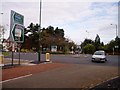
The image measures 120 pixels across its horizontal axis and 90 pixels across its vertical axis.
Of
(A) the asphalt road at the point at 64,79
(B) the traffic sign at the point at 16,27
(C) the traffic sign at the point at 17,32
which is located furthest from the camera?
A: (C) the traffic sign at the point at 17,32

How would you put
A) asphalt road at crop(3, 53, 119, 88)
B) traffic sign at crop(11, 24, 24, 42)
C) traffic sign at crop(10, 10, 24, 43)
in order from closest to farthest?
asphalt road at crop(3, 53, 119, 88)
traffic sign at crop(10, 10, 24, 43)
traffic sign at crop(11, 24, 24, 42)

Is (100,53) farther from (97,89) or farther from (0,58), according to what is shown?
(97,89)

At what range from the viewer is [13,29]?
26469 millimetres

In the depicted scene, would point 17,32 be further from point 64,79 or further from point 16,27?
point 64,79

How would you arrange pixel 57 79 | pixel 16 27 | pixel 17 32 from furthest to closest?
pixel 17 32 < pixel 16 27 < pixel 57 79

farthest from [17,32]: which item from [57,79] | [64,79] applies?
[64,79]

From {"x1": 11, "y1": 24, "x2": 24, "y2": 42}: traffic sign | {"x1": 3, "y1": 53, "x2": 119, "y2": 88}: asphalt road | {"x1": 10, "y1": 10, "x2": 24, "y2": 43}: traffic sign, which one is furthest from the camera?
{"x1": 11, "y1": 24, "x2": 24, "y2": 42}: traffic sign

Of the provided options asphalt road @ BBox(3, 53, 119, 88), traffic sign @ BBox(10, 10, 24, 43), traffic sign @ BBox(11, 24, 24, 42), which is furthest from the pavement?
traffic sign @ BBox(11, 24, 24, 42)

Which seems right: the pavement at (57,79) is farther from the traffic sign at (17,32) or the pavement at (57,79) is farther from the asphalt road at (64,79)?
the traffic sign at (17,32)

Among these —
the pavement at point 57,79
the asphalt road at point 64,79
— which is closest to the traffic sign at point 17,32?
the asphalt road at point 64,79

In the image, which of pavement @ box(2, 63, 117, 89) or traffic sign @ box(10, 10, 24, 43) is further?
traffic sign @ box(10, 10, 24, 43)

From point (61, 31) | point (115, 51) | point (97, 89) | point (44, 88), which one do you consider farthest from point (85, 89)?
point (61, 31)

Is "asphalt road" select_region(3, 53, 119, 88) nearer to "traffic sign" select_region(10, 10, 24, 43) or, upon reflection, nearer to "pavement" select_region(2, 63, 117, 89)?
"pavement" select_region(2, 63, 117, 89)

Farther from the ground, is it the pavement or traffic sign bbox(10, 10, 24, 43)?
traffic sign bbox(10, 10, 24, 43)
